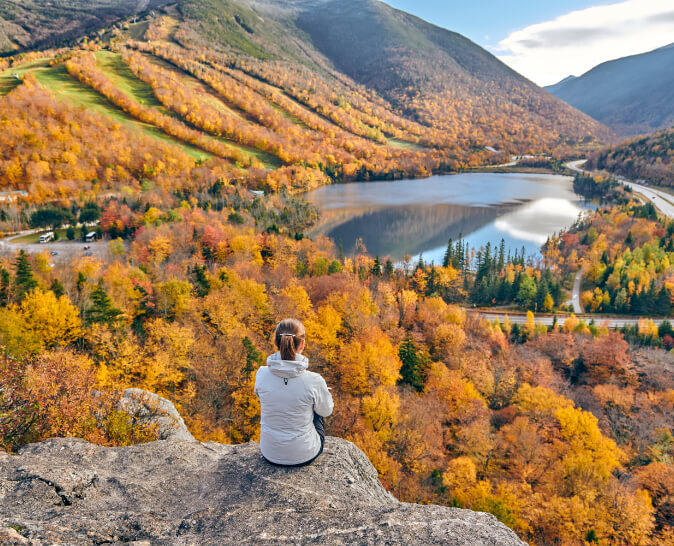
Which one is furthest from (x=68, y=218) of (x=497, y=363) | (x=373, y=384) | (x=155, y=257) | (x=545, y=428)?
(x=545, y=428)

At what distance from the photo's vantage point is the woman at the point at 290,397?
545 centimetres

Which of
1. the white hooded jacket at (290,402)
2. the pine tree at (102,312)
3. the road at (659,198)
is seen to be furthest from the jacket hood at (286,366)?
Answer: the road at (659,198)

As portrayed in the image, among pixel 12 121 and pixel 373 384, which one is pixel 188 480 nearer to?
pixel 373 384

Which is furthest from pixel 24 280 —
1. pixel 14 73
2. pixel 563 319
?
pixel 14 73

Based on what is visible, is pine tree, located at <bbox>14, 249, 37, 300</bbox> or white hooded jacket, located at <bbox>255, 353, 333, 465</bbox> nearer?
white hooded jacket, located at <bbox>255, 353, 333, 465</bbox>

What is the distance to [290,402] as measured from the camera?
559cm

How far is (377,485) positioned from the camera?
763 cm

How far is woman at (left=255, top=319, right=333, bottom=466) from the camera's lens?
5.45 m

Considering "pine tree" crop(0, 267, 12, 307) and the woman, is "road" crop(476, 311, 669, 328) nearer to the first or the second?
"pine tree" crop(0, 267, 12, 307)

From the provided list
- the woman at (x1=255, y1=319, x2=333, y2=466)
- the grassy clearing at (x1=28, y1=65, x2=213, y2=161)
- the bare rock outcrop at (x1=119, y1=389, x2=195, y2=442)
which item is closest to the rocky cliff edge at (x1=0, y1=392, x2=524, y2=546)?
the woman at (x1=255, y1=319, x2=333, y2=466)

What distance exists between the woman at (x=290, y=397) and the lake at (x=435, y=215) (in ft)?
286

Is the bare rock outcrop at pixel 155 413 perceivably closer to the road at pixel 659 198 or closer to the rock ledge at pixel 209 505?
the rock ledge at pixel 209 505

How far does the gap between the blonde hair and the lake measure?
87642 mm

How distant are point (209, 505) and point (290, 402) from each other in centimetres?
216
